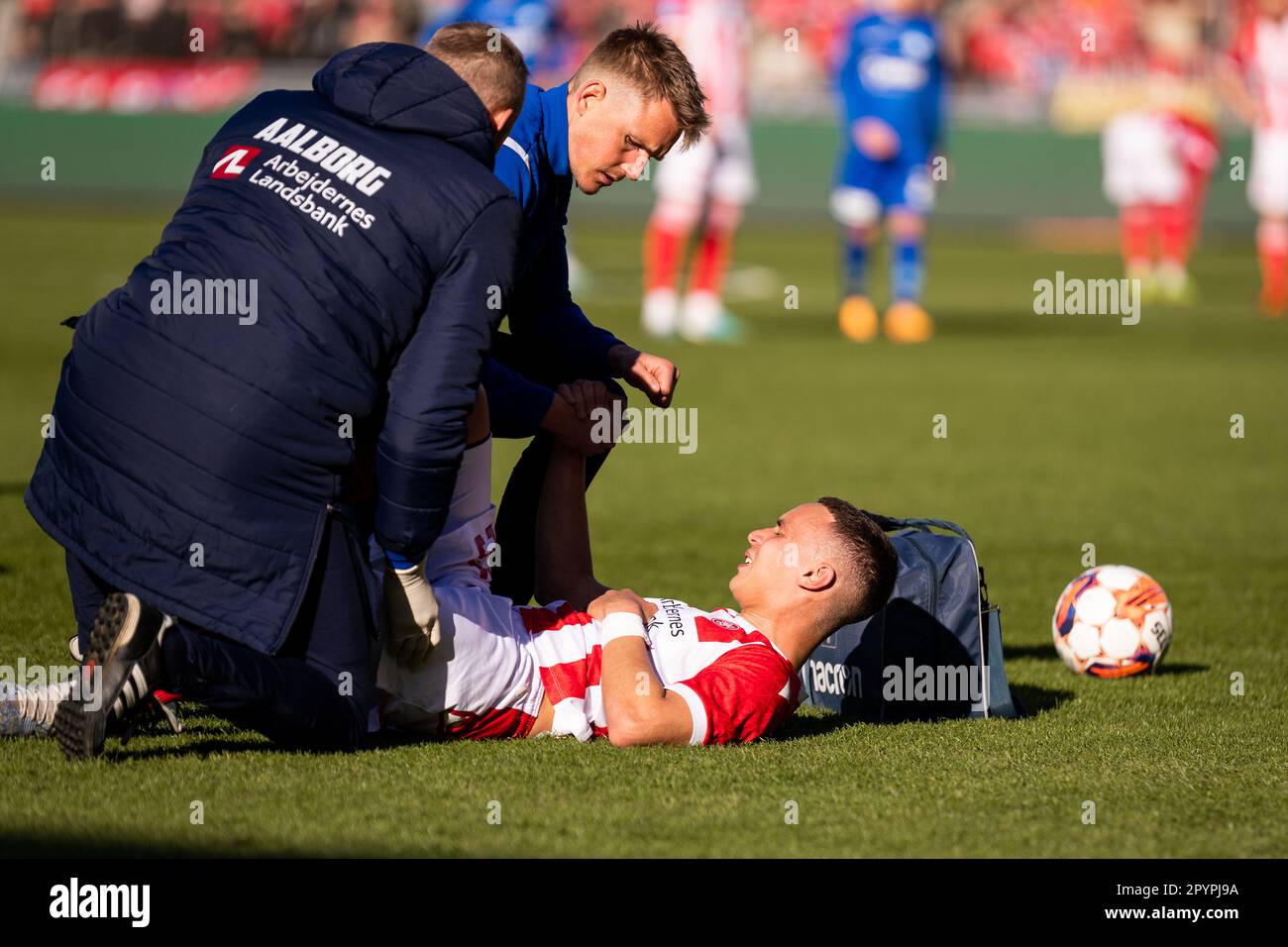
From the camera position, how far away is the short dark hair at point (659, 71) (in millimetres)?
4754

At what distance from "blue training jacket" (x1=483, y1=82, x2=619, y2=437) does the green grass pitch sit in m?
1.00

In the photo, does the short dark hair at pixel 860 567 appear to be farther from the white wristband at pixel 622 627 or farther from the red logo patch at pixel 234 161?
the red logo patch at pixel 234 161

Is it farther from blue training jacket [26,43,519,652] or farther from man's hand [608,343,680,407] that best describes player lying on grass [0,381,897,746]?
man's hand [608,343,680,407]

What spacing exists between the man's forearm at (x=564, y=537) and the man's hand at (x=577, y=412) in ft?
0.23

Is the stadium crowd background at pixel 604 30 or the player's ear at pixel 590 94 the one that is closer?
the player's ear at pixel 590 94

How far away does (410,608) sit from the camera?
4355 mm

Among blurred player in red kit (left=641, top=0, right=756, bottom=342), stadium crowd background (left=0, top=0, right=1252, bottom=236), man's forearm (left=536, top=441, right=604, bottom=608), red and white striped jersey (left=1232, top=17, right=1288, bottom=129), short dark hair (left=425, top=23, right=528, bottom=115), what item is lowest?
man's forearm (left=536, top=441, right=604, bottom=608)

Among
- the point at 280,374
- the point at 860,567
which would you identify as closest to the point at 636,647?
the point at 860,567

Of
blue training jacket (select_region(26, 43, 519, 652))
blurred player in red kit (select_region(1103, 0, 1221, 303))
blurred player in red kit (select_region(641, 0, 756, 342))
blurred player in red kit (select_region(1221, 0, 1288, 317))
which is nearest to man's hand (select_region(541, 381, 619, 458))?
blue training jacket (select_region(26, 43, 519, 652))

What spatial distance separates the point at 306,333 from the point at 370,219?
0.30 meters

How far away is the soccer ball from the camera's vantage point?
596 cm

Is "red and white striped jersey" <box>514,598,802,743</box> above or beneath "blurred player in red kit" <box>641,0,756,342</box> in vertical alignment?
beneath

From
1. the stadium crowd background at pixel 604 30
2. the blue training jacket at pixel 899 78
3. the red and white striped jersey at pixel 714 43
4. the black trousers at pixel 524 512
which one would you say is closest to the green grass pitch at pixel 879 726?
the black trousers at pixel 524 512

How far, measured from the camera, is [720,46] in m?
16.9
